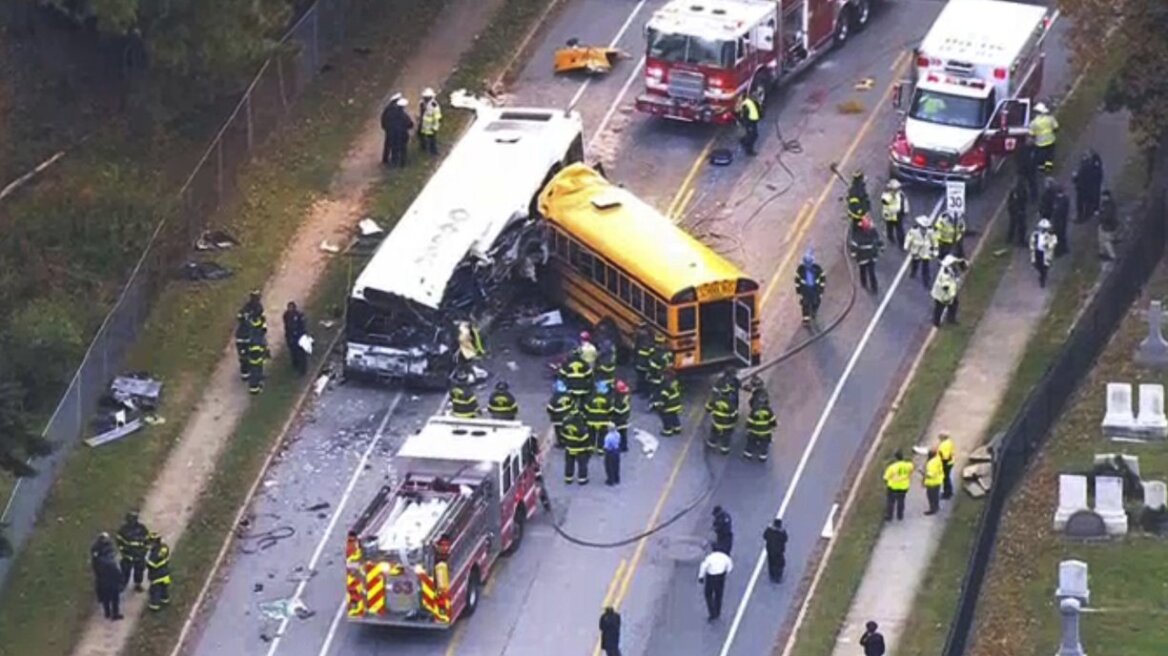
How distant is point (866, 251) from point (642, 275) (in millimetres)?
5161

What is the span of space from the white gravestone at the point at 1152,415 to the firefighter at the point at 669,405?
741cm

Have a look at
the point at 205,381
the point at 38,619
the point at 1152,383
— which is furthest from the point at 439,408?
the point at 1152,383

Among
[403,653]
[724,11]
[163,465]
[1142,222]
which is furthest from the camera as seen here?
[724,11]

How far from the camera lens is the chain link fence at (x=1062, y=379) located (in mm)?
50844

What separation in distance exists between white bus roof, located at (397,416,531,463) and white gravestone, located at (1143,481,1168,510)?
9509mm

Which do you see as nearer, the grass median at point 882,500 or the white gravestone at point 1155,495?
→ the grass median at point 882,500

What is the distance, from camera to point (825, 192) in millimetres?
64188

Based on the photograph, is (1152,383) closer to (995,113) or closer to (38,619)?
(995,113)

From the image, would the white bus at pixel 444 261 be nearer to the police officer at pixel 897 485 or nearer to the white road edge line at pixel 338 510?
the white road edge line at pixel 338 510

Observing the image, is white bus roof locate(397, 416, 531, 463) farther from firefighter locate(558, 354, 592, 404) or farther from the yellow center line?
the yellow center line

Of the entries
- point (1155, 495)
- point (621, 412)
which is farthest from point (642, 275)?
point (1155, 495)

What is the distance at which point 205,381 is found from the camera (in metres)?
58.6

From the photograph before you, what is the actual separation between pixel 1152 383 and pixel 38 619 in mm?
18458

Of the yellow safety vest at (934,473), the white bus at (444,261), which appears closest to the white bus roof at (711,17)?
the white bus at (444,261)
